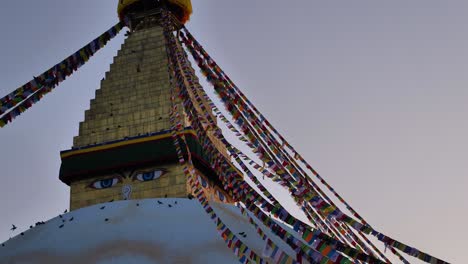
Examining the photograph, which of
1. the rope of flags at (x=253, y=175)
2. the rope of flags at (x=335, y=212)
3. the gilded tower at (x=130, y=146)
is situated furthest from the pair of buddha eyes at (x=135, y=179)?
the rope of flags at (x=335, y=212)

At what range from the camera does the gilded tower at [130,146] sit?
11.5m

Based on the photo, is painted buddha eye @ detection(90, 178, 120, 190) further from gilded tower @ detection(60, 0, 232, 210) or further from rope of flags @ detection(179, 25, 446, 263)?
rope of flags @ detection(179, 25, 446, 263)

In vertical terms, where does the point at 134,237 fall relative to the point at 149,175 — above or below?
below

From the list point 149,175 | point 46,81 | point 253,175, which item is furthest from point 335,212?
point 149,175

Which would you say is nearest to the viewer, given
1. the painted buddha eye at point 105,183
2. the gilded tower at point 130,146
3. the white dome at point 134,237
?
the white dome at point 134,237

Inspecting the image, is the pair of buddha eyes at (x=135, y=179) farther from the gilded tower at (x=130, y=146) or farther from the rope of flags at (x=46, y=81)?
the rope of flags at (x=46, y=81)

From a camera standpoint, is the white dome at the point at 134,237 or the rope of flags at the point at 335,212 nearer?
the rope of flags at the point at 335,212

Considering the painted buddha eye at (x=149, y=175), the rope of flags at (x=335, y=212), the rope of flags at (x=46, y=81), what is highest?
the painted buddha eye at (x=149, y=175)

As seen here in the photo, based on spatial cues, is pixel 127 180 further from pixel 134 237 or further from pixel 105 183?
pixel 134 237

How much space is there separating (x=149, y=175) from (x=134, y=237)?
614cm

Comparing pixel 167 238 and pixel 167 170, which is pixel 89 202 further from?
pixel 167 238

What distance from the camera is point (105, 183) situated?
1194 centimetres

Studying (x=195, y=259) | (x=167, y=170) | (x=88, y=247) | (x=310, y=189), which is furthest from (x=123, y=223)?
(x=167, y=170)

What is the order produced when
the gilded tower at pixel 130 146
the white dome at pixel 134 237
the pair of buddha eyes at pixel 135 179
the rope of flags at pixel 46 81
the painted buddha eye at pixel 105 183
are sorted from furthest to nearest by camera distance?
the painted buddha eye at pixel 105 183, the pair of buddha eyes at pixel 135 179, the gilded tower at pixel 130 146, the rope of flags at pixel 46 81, the white dome at pixel 134 237
